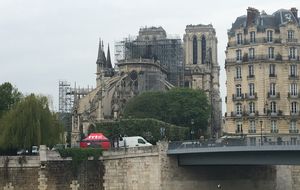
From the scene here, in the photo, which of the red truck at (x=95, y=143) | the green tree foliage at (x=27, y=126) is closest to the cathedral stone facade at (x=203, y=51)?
the red truck at (x=95, y=143)

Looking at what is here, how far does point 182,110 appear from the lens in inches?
4257

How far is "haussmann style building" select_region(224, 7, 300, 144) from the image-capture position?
89.9m

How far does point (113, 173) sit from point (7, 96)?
19.8 metres

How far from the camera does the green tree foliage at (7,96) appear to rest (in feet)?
257

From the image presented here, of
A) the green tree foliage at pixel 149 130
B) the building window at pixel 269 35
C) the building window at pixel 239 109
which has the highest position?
the building window at pixel 269 35

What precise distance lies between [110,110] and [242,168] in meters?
59.0

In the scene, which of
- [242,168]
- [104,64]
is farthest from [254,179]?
[104,64]

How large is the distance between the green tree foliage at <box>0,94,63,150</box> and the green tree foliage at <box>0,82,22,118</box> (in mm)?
7330

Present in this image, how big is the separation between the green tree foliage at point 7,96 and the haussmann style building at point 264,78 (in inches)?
1145

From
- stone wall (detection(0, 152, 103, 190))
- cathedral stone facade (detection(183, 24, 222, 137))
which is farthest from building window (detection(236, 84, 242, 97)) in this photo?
cathedral stone facade (detection(183, 24, 222, 137))

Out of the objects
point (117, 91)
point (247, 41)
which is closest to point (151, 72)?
point (117, 91)

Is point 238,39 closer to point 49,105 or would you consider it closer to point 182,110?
point 182,110

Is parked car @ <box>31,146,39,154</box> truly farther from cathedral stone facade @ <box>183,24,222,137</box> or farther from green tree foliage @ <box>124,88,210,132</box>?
cathedral stone facade @ <box>183,24,222,137</box>

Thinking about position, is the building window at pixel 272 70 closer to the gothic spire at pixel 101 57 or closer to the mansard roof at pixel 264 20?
the mansard roof at pixel 264 20
